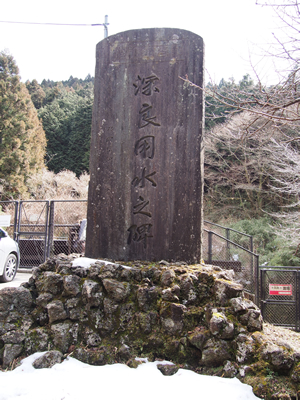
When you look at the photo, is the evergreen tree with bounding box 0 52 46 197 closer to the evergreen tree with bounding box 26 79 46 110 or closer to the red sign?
the evergreen tree with bounding box 26 79 46 110

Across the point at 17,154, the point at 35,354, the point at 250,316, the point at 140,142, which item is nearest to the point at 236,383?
the point at 250,316

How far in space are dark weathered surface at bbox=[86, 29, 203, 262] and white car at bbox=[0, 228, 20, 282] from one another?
10.8 ft

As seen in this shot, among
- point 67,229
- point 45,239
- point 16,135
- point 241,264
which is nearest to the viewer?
point 45,239

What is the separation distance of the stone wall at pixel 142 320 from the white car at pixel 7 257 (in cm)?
343

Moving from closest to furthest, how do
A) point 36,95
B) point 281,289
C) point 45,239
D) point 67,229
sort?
point 281,289 → point 45,239 → point 67,229 → point 36,95

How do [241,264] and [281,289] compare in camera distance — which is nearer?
[281,289]

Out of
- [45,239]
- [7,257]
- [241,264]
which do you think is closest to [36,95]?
[45,239]

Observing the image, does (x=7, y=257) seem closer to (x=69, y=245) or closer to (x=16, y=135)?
(x=69, y=245)

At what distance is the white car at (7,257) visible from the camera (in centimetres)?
654

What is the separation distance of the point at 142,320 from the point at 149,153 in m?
1.99

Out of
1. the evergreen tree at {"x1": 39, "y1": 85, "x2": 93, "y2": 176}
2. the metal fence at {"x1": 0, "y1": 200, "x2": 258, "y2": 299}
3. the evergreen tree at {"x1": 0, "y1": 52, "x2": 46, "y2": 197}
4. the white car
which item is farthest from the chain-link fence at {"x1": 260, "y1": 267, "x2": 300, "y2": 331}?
the evergreen tree at {"x1": 39, "y1": 85, "x2": 93, "y2": 176}

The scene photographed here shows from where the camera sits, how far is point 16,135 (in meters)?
18.7

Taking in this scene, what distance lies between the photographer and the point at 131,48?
4.17 m

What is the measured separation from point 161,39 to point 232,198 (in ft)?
46.2
